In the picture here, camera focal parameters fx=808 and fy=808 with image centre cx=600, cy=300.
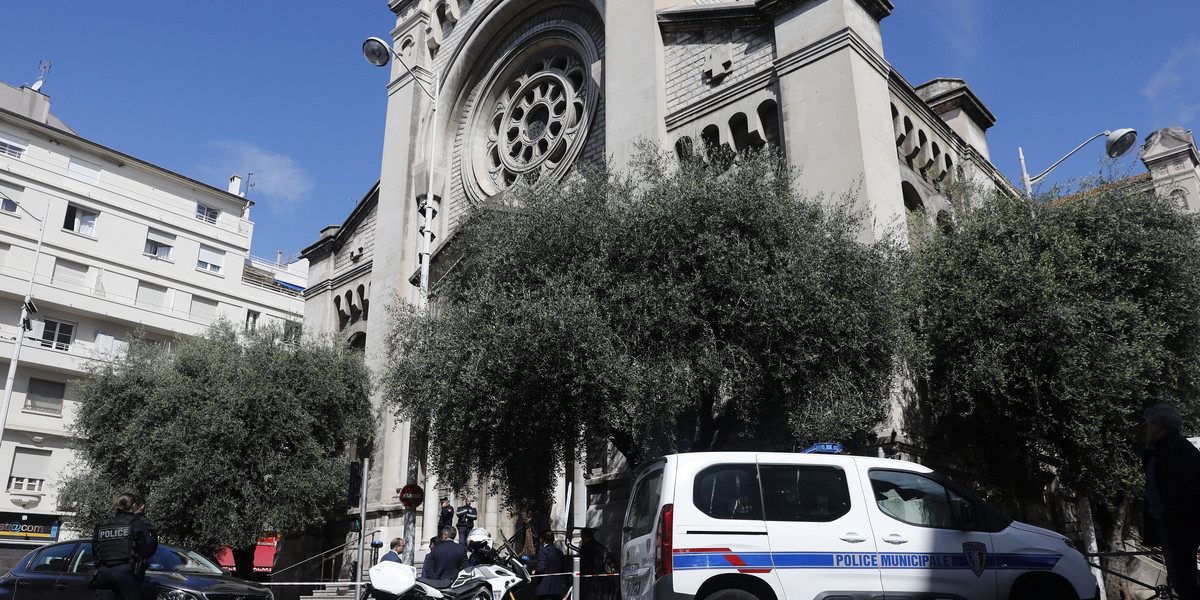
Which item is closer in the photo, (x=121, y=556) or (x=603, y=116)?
(x=121, y=556)

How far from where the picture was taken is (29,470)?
29.1 meters

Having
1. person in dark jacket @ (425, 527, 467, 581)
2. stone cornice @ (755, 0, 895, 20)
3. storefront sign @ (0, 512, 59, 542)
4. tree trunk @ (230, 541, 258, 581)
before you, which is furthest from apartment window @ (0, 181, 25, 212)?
person in dark jacket @ (425, 527, 467, 581)

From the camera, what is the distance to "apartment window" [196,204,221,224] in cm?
3809

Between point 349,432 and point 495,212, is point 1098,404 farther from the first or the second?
point 349,432

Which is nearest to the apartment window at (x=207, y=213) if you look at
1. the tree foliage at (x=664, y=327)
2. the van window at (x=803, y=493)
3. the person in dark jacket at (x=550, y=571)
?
the tree foliage at (x=664, y=327)

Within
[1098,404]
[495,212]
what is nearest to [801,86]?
[495,212]

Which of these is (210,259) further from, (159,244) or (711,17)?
(711,17)

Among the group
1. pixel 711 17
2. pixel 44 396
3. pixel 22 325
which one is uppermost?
pixel 711 17

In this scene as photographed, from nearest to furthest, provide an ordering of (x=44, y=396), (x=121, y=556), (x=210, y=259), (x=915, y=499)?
(x=915, y=499), (x=121, y=556), (x=44, y=396), (x=210, y=259)

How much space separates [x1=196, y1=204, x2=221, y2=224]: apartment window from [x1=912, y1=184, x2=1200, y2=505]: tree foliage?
3466cm

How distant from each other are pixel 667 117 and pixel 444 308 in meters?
→ 7.21

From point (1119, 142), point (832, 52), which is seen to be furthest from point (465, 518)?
point (1119, 142)

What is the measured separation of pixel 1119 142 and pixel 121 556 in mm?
18590

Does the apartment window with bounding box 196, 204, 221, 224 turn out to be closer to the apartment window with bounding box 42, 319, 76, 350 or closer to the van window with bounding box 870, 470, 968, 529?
the apartment window with bounding box 42, 319, 76, 350
